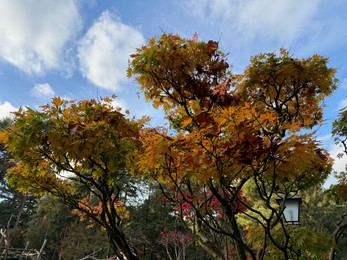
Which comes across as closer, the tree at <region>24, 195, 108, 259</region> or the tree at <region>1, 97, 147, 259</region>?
the tree at <region>1, 97, 147, 259</region>

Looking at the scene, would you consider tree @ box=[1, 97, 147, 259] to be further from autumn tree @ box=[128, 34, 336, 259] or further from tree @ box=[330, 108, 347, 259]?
tree @ box=[330, 108, 347, 259]

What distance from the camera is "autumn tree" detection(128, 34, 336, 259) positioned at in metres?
2.13

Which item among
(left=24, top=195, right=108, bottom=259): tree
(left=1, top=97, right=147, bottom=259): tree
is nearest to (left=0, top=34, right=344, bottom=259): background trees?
(left=1, top=97, right=147, bottom=259): tree

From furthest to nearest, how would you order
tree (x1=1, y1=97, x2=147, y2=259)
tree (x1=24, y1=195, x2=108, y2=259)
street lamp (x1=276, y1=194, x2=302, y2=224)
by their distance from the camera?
1. tree (x1=24, y1=195, x2=108, y2=259)
2. street lamp (x1=276, y1=194, x2=302, y2=224)
3. tree (x1=1, y1=97, x2=147, y2=259)

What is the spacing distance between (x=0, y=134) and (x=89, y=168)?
94 cm

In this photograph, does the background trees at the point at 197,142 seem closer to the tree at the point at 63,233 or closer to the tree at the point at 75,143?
the tree at the point at 75,143

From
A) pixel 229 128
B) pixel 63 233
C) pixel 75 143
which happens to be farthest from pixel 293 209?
pixel 63 233

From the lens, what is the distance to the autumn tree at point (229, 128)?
6.98ft

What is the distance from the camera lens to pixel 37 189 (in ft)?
11.7

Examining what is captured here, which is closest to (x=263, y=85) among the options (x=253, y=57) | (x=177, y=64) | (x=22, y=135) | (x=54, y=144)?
(x=253, y=57)

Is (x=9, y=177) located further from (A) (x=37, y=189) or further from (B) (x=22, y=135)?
(B) (x=22, y=135)

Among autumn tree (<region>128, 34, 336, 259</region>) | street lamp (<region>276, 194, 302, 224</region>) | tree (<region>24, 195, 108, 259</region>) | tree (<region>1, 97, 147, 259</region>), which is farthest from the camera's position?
tree (<region>24, 195, 108, 259</region>)

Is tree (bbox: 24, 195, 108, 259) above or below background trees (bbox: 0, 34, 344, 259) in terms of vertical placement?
below

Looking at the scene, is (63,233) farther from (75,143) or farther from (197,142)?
(197,142)
